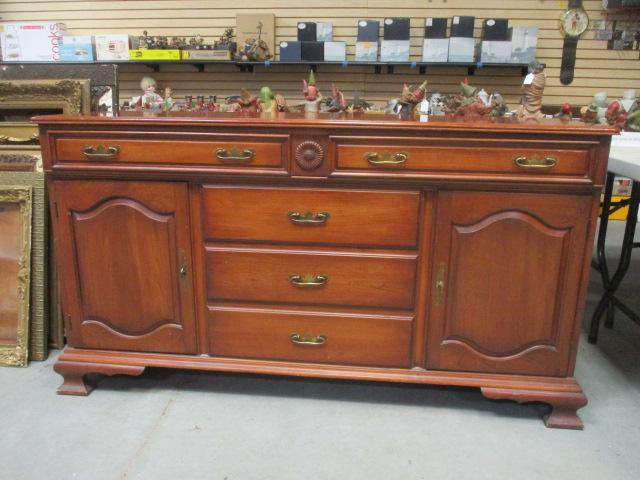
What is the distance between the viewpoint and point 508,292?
175cm

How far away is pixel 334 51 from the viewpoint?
4.00m

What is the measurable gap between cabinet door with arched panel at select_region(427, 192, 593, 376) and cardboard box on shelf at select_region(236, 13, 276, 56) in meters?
2.98

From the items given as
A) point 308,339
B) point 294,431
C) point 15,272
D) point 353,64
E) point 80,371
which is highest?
point 353,64

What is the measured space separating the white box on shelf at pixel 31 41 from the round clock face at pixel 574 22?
13.5ft

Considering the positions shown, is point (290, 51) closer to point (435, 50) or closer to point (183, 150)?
point (435, 50)

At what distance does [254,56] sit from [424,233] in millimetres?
2819

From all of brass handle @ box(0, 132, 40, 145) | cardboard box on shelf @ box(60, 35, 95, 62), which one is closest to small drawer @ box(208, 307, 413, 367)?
brass handle @ box(0, 132, 40, 145)

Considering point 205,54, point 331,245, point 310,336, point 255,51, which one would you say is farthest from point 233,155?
point 205,54

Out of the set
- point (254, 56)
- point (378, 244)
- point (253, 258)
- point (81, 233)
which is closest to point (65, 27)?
point (254, 56)

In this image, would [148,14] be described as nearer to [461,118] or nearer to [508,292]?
[461,118]

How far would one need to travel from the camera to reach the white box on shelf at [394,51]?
12.9ft

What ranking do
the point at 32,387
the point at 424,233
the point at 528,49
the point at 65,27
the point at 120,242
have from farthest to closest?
the point at 65,27 → the point at 528,49 → the point at 32,387 → the point at 120,242 → the point at 424,233

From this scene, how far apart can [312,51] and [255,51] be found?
449 millimetres

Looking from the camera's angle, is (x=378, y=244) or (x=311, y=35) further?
(x=311, y=35)
